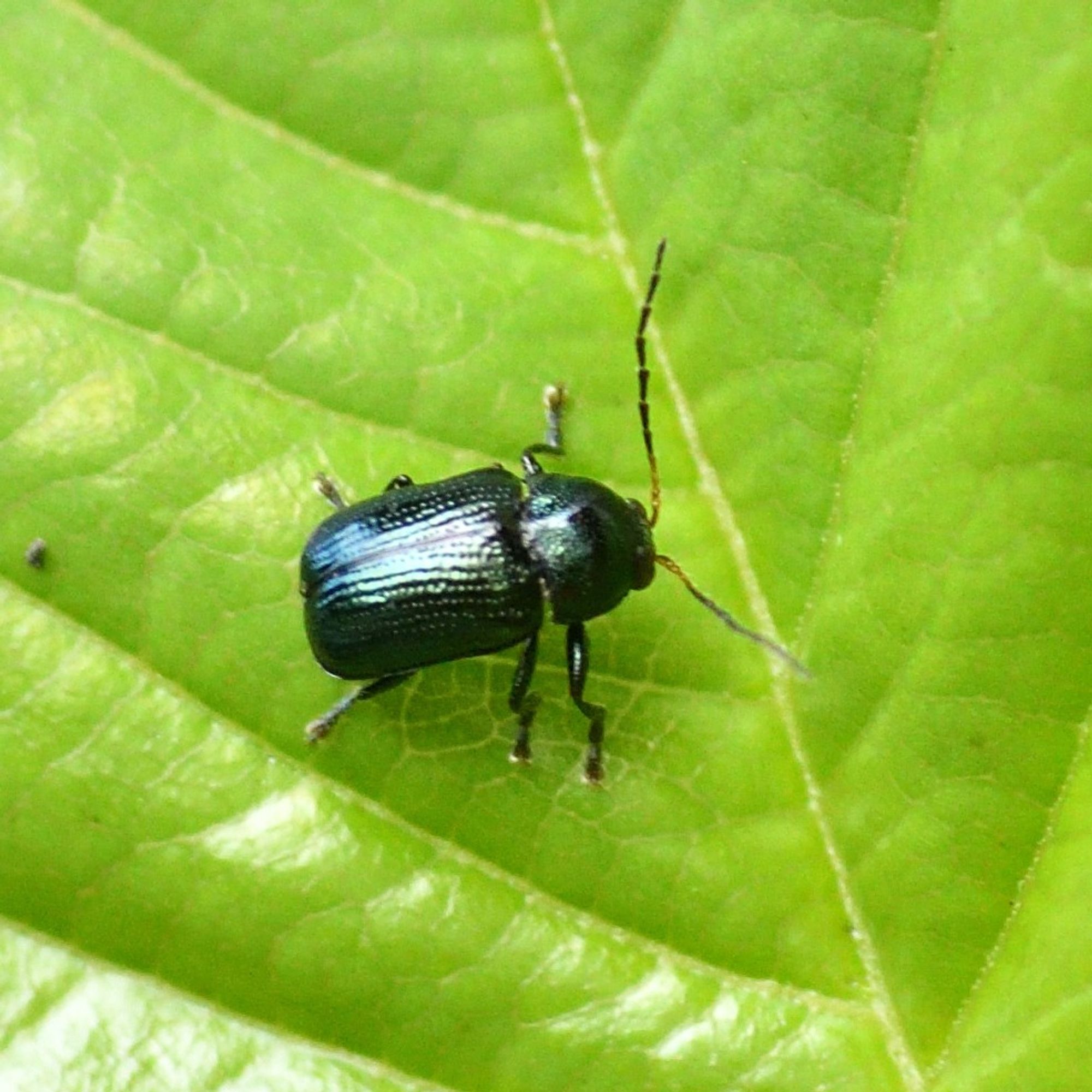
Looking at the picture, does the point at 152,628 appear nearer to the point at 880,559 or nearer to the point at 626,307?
the point at 626,307

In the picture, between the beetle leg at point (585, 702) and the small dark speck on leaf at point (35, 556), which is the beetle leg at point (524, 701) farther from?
the small dark speck on leaf at point (35, 556)

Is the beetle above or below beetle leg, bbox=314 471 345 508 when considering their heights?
below

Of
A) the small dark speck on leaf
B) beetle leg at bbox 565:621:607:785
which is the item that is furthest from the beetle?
the small dark speck on leaf

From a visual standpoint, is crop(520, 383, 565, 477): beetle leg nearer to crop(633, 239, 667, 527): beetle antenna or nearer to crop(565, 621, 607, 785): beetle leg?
crop(633, 239, 667, 527): beetle antenna

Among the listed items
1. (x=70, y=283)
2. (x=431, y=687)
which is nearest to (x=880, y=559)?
(x=431, y=687)

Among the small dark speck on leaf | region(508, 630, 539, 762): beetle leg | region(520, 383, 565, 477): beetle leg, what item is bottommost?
region(508, 630, 539, 762): beetle leg

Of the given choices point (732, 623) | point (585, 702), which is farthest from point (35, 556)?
point (732, 623)
